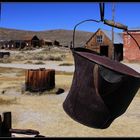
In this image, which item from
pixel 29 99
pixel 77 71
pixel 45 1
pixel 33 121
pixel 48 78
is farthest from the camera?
pixel 48 78

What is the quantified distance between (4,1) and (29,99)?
11969 millimetres

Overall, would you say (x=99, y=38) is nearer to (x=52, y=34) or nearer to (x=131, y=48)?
(x=131, y=48)

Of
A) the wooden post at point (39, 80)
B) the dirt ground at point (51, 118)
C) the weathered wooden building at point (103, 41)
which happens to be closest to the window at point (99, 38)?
the weathered wooden building at point (103, 41)

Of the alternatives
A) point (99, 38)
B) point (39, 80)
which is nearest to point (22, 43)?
point (99, 38)

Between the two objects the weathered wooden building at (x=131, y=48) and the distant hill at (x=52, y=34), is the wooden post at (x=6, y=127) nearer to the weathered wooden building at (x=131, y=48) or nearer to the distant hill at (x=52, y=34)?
the weathered wooden building at (x=131, y=48)

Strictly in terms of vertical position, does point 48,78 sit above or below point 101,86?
below

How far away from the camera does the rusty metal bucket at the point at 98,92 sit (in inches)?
100

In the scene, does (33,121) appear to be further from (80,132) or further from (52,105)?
(52,105)

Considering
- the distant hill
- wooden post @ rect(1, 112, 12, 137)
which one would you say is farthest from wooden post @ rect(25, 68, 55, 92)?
the distant hill

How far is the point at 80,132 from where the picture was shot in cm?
851

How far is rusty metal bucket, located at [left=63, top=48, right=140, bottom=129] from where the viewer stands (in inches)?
100

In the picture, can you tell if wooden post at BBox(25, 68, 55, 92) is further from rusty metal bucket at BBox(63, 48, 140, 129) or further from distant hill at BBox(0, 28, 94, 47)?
distant hill at BBox(0, 28, 94, 47)

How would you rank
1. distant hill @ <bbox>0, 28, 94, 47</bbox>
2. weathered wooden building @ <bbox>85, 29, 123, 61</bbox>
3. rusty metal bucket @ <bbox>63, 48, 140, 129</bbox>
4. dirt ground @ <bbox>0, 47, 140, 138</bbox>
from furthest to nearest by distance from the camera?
distant hill @ <bbox>0, 28, 94, 47</bbox>
weathered wooden building @ <bbox>85, 29, 123, 61</bbox>
dirt ground @ <bbox>0, 47, 140, 138</bbox>
rusty metal bucket @ <bbox>63, 48, 140, 129</bbox>

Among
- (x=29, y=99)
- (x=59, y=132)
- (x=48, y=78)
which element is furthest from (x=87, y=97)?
(x=48, y=78)
